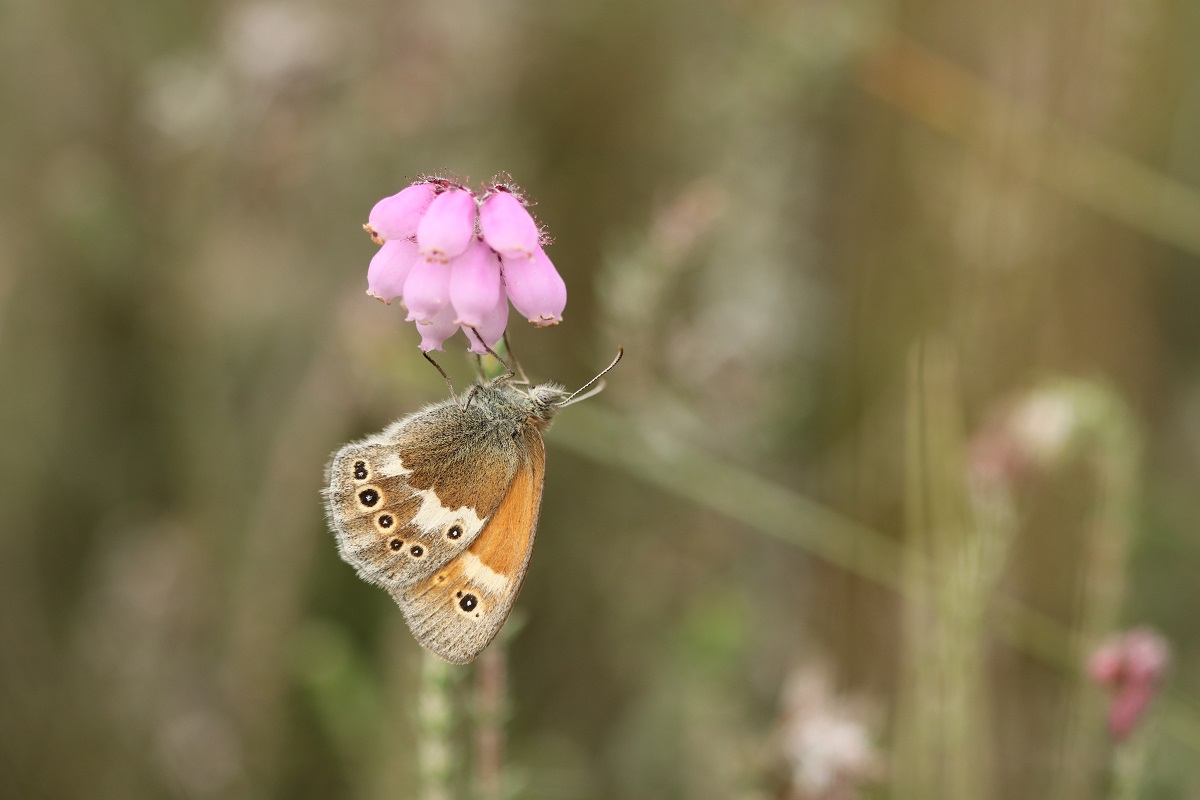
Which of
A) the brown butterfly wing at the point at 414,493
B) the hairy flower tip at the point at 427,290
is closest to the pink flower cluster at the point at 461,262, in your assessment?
the hairy flower tip at the point at 427,290

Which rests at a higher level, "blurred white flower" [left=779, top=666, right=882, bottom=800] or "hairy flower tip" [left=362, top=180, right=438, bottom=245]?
"hairy flower tip" [left=362, top=180, right=438, bottom=245]

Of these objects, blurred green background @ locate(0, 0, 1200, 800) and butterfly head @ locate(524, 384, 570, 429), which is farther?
blurred green background @ locate(0, 0, 1200, 800)

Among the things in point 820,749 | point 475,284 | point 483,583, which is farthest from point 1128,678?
point 475,284

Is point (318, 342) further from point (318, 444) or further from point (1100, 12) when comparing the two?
point (1100, 12)

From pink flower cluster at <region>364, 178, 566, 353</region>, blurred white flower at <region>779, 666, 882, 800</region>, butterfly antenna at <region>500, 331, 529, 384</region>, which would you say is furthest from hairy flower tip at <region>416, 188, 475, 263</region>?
blurred white flower at <region>779, 666, 882, 800</region>

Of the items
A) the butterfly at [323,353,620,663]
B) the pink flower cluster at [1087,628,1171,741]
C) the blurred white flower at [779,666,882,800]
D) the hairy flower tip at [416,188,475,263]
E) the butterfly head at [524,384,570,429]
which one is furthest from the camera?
the blurred white flower at [779,666,882,800]

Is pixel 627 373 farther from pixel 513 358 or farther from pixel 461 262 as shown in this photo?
pixel 461 262

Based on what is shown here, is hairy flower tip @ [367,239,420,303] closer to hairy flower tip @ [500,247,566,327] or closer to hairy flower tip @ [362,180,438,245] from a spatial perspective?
hairy flower tip @ [362,180,438,245]
